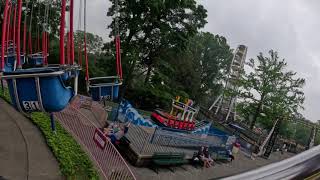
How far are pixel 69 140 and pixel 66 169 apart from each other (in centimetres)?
284

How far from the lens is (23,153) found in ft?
40.5

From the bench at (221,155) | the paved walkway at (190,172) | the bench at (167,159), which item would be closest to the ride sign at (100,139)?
the paved walkway at (190,172)

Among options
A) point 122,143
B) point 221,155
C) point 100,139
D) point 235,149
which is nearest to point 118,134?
point 122,143

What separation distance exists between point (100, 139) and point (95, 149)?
56cm

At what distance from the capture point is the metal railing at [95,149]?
469 inches

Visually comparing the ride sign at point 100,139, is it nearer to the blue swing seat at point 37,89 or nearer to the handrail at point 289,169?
the blue swing seat at point 37,89

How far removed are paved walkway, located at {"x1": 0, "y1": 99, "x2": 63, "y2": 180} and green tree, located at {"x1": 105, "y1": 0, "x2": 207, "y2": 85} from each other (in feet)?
73.7

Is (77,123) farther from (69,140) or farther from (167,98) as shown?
(167,98)

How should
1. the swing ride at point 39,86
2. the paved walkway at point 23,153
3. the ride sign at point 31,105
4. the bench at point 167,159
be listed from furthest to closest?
the bench at point 167,159 → the paved walkway at point 23,153 → the ride sign at point 31,105 → the swing ride at point 39,86

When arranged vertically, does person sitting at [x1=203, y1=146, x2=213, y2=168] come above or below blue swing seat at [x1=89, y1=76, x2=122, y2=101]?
below

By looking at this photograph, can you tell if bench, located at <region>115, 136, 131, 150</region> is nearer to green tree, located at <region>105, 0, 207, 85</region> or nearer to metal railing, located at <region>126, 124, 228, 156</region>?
metal railing, located at <region>126, 124, 228, 156</region>

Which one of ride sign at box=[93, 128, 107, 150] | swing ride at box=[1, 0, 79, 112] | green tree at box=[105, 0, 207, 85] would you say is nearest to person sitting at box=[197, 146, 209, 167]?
ride sign at box=[93, 128, 107, 150]

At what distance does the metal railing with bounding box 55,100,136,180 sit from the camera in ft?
39.1

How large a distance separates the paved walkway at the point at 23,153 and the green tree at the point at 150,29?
2247cm
